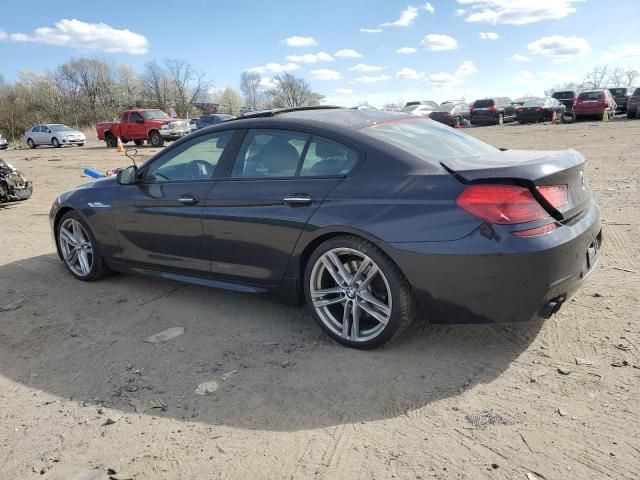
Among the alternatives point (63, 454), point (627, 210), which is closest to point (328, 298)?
point (63, 454)

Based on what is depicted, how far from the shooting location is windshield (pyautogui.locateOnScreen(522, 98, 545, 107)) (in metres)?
30.0

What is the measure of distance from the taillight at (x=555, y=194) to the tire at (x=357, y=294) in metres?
0.92

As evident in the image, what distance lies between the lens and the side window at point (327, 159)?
10.8 feet

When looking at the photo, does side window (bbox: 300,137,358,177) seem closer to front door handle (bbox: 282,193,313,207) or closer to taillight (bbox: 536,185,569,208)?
front door handle (bbox: 282,193,313,207)

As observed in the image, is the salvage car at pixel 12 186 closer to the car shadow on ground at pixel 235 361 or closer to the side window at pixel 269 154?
the car shadow on ground at pixel 235 361

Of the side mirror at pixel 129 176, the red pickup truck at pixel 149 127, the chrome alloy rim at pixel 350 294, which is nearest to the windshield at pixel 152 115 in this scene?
the red pickup truck at pixel 149 127

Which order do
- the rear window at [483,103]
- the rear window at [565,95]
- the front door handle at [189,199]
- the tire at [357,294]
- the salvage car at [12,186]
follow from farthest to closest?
the rear window at [565,95] < the rear window at [483,103] < the salvage car at [12,186] < the front door handle at [189,199] < the tire at [357,294]

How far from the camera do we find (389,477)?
2219 millimetres

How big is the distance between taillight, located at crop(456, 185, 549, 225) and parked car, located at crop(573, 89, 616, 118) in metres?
28.7

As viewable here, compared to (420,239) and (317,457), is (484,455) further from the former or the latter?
(420,239)

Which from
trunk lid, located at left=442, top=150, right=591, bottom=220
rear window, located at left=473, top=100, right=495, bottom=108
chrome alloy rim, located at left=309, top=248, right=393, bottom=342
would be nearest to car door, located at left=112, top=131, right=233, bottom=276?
chrome alloy rim, located at left=309, top=248, right=393, bottom=342

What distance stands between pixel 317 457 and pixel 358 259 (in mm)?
1285

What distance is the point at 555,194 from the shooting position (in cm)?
297

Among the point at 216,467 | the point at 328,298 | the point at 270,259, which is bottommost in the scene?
the point at 216,467
